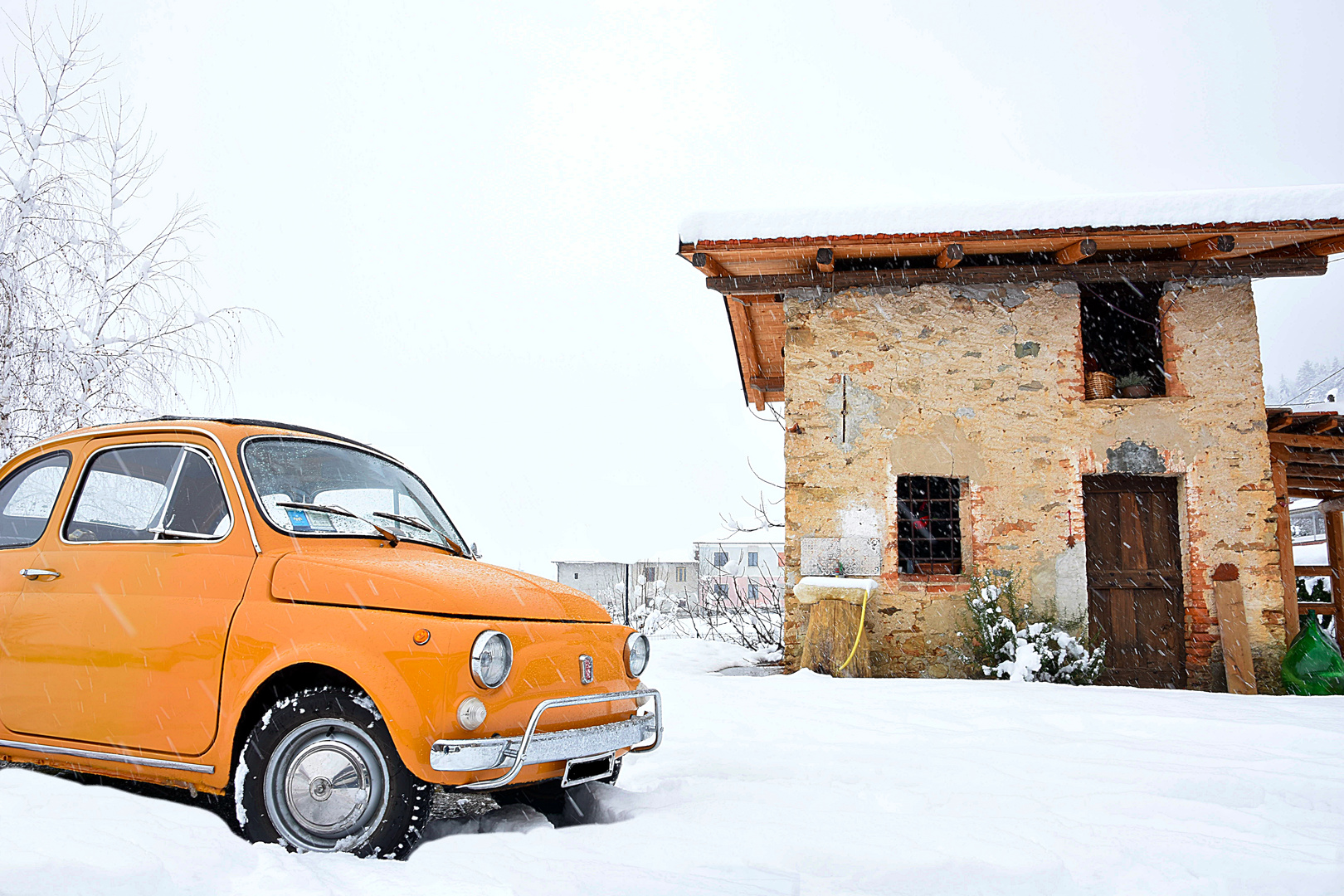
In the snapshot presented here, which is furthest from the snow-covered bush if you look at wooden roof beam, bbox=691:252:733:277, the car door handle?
the car door handle

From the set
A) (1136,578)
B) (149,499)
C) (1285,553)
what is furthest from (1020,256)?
(149,499)

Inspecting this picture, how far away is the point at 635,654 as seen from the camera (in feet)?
11.7

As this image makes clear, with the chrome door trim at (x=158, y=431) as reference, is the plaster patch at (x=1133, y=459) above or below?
above

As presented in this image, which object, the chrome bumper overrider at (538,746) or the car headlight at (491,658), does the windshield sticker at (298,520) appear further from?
the chrome bumper overrider at (538,746)

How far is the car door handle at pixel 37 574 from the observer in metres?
3.36

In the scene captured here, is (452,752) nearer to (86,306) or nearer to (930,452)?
(86,306)

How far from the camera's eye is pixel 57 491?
11.8 feet

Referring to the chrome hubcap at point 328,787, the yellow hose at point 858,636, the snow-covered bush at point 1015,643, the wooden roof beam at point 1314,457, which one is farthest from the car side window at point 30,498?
the wooden roof beam at point 1314,457

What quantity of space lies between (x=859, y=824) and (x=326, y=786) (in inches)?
74.1

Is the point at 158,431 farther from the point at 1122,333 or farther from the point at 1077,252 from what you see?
the point at 1122,333

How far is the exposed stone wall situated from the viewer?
820 centimetres

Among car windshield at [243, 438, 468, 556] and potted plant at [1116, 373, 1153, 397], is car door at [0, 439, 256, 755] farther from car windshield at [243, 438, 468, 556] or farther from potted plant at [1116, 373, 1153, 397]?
potted plant at [1116, 373, 1153, 397]

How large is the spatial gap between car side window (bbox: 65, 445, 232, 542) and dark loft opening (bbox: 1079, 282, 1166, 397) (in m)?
8.45

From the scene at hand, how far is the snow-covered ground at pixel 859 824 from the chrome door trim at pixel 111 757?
0.24 metres
